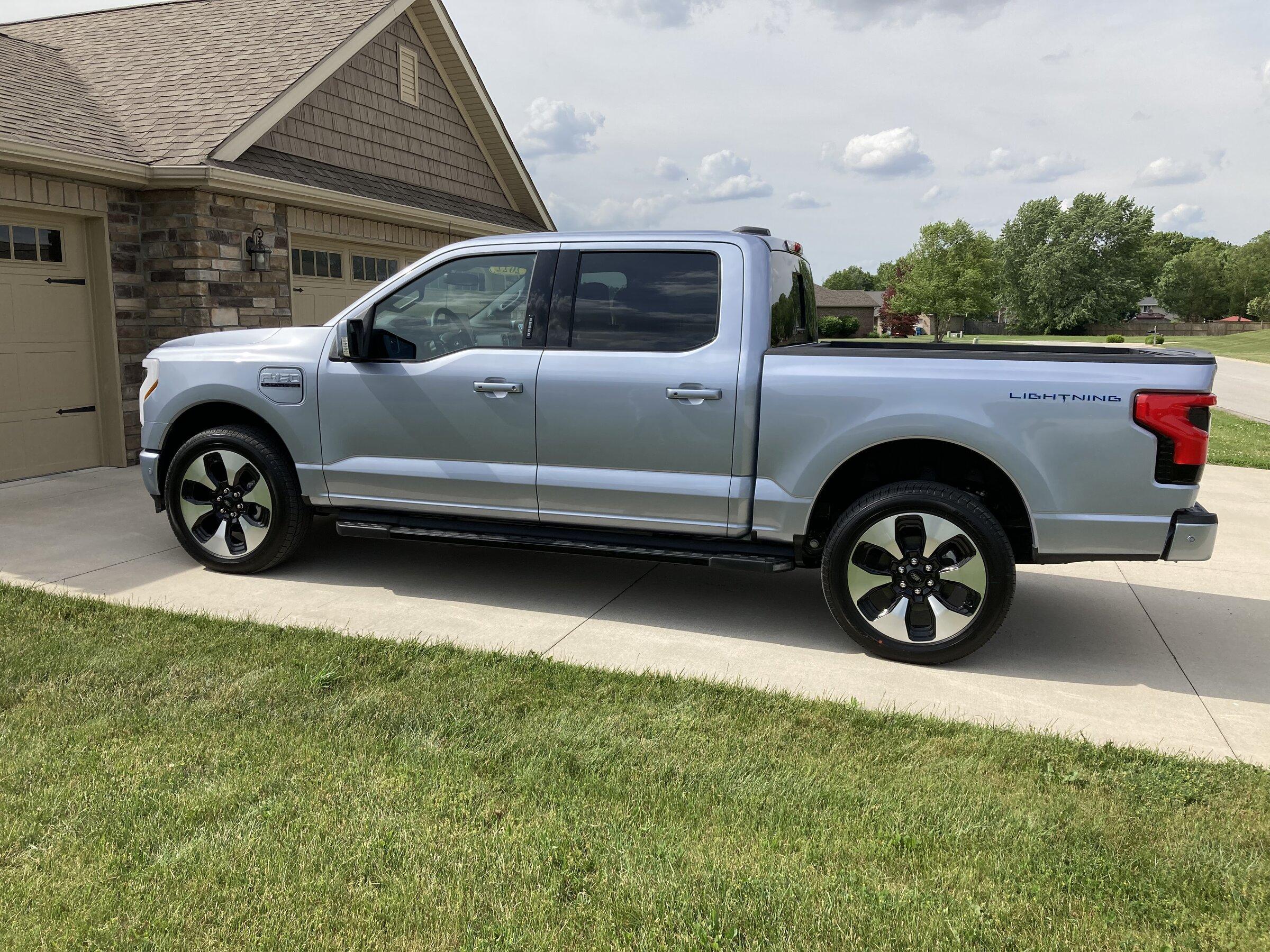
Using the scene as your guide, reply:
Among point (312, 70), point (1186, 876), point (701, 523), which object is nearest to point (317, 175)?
point (312, 70)

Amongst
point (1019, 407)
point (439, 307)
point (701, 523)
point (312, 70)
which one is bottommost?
point (701, 523)

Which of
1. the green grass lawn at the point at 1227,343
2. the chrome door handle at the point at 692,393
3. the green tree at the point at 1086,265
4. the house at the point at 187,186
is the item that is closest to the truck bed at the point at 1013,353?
the chrome door handle at the point at 692,393

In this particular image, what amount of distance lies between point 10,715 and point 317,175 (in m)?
8.47

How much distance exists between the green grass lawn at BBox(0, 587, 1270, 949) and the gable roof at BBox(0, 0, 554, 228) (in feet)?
22.4

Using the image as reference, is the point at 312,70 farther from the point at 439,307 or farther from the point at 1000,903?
the point at 1000,903

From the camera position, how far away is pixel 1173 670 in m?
4.74

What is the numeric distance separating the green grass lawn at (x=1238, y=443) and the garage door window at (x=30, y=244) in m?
11.0

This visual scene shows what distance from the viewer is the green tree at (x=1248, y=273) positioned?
9412 cm

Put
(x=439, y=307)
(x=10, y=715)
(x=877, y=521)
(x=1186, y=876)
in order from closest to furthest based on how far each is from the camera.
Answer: (x=1186, y=876) → (x=10, y=715) → (x=877, y=521) → (x=439, y=307)

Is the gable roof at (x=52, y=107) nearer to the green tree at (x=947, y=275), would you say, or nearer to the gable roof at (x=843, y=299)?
the green tree at (x=947, y=275)

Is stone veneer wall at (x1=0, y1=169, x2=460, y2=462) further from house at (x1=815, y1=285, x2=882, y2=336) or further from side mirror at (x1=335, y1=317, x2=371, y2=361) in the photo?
house at (x1=815, y1=285, x2=882, y2=336)

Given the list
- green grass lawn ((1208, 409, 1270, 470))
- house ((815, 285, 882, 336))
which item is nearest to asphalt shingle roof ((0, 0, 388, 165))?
green grass lawn ((1208, 409, 1270, 470))

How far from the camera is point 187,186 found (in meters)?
9.36

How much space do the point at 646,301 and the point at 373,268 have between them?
842 centimetres
